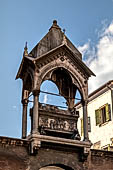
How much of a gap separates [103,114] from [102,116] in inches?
6.3

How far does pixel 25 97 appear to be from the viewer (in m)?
16.5

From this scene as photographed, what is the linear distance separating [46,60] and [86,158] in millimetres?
4287

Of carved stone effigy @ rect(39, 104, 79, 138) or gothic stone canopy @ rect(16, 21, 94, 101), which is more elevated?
gothic stone canopy @ rect(16, 21, 94, 101)

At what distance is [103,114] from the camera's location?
2680 cm

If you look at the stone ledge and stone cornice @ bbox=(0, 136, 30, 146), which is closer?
stone cornice @ bbox=(0, 136, 30, 146)

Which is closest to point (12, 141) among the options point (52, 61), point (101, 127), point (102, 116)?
point (52, 61)

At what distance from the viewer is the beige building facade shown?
84.6 feet

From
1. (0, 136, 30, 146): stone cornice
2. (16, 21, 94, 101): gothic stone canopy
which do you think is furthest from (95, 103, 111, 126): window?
(0, 136, 30, 146): stone cornice

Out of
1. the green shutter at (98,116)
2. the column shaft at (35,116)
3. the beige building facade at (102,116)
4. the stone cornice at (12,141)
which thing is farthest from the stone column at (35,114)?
the green shutter at (98,116)

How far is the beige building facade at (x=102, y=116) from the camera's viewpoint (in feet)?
84.6

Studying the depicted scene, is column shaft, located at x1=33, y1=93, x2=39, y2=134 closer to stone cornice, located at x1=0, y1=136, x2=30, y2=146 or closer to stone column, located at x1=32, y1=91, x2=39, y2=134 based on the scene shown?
stone column, located at x1=32, y1=91, x2=39, y2=134

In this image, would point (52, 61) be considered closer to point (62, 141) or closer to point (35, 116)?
point (35, 116)

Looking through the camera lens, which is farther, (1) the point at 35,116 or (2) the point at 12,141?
(1) the point at 35,116

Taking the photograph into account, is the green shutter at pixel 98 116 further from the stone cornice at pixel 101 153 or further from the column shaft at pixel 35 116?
the column shaft at pixel 35 116
